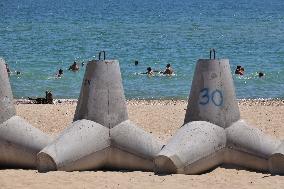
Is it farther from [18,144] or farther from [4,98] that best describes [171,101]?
[18,144]

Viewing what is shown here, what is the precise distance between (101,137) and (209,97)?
5.90 ft

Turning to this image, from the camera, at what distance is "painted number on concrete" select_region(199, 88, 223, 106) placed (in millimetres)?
12134

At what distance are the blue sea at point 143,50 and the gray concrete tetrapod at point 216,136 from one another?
15.6 m

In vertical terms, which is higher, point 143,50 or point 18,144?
point 18,144

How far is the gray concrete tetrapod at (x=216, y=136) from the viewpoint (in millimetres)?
11523

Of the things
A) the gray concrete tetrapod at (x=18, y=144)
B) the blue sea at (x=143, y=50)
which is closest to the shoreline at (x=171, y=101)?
the blue sea at (x=143, y=50)

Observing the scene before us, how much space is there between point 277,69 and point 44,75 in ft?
36.1

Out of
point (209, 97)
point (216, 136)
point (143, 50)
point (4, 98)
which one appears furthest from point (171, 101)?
point (143, 50)

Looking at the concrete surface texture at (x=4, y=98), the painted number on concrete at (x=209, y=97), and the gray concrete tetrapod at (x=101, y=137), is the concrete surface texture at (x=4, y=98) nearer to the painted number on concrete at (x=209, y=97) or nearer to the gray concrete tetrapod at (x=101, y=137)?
the gray concrete tetrapod at (x=101, y=137)

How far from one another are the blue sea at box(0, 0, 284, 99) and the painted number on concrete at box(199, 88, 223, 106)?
51.3ft

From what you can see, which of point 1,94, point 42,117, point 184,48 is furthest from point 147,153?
point 184,48

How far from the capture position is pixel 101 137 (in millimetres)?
11805

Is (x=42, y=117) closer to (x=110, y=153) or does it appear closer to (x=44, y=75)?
(x=110, y=153)

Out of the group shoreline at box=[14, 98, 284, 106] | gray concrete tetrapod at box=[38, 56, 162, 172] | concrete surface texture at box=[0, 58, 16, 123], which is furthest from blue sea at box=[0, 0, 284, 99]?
gray concrete tetrapod at box=[38, 56, 162, 172]
